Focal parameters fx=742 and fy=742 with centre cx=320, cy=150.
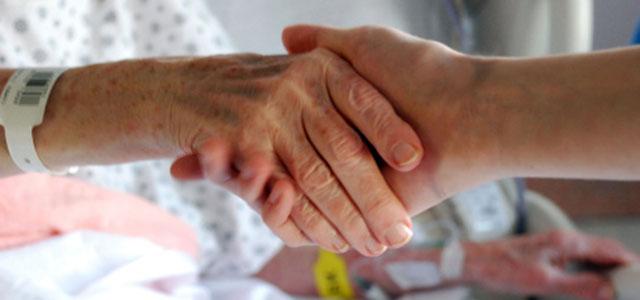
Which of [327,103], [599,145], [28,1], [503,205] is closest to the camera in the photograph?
[599,145]

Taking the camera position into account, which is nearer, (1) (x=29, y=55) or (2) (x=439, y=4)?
(1) (x=29, y=55)

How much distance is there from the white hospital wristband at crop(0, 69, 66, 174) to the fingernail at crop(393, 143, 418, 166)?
413mm

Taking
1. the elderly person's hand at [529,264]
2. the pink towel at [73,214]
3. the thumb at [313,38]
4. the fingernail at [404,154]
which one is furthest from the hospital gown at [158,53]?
the fingernail at [404,154]

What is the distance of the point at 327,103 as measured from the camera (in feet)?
2.82

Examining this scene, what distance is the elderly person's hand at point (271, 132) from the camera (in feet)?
2.69

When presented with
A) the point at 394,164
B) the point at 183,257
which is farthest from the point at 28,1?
the point at 394,164

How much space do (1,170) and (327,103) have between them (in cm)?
41

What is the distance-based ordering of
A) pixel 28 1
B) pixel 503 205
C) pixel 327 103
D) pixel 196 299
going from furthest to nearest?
pixel 503 205 → pixel 196 299 → pixel 28 1 → pixel 327 103

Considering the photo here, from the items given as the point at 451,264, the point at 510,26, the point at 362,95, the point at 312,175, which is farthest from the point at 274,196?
the point at 451,264

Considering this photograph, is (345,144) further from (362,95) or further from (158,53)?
(158,53)

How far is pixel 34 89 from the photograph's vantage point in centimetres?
88

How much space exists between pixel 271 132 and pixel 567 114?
1.04ft

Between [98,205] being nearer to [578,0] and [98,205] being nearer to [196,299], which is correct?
[196,299]

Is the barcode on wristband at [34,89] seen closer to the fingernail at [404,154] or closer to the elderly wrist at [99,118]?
the elderly wrist at [99,118]
